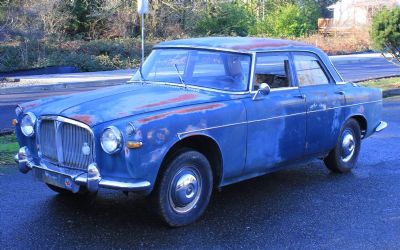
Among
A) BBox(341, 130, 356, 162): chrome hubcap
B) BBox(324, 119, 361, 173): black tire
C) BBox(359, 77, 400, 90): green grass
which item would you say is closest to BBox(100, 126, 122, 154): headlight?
BBox(324, 119, 361, 173): black tire

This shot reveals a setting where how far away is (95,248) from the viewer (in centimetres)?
434

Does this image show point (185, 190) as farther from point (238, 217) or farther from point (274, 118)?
point (274, 118)

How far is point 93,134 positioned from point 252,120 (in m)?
1.65

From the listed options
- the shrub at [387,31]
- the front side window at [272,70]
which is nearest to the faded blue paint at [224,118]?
the front side window at [272,70]

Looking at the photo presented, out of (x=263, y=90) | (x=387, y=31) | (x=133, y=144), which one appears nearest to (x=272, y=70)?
(x=263, y=90)

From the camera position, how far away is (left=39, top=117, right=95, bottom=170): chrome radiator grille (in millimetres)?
4590

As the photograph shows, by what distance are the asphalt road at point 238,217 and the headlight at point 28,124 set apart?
80 centimetres

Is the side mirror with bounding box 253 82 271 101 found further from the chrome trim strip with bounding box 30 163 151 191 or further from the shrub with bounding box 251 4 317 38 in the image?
the shrub with bounding box 251 4 317 38

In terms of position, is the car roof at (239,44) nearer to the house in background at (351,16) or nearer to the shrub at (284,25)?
the shrub at (284,25)

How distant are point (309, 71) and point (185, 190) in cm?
239

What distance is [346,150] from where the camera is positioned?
22.8ft

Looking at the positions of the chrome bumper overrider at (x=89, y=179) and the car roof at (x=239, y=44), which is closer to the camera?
the chrome bumper overrider at (x=89, y=179)

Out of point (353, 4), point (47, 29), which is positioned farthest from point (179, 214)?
point (353, 4)

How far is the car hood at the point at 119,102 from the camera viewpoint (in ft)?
15.2
